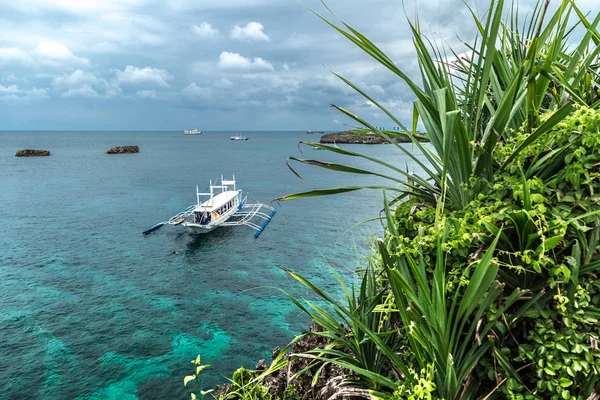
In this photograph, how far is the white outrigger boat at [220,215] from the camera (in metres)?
27.9

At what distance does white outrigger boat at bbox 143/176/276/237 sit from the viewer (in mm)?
27898

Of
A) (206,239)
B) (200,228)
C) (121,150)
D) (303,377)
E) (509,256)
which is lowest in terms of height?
Answer: (206,239)

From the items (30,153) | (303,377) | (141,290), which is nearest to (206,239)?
(141,290)

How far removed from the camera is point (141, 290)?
60.4ft

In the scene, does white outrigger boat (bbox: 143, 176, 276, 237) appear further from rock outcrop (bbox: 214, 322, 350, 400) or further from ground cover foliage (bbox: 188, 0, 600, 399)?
ground cover foliage (bbox: 188, 0, 600, 399)

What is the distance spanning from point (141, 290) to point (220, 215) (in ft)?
39.9

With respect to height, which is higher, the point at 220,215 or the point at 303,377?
the point at 303,377

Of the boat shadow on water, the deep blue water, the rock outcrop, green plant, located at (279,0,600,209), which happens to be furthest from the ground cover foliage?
the boat shadow on water

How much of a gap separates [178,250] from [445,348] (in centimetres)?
2434

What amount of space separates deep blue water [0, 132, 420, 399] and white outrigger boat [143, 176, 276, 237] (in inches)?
31.5

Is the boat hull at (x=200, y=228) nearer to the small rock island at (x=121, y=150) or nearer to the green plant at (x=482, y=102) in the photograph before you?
the green plant at (x=482, y=102)

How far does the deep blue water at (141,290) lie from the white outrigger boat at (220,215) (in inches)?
31.5

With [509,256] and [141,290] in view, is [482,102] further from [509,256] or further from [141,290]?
[141,290]

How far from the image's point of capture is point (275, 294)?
731 inches
